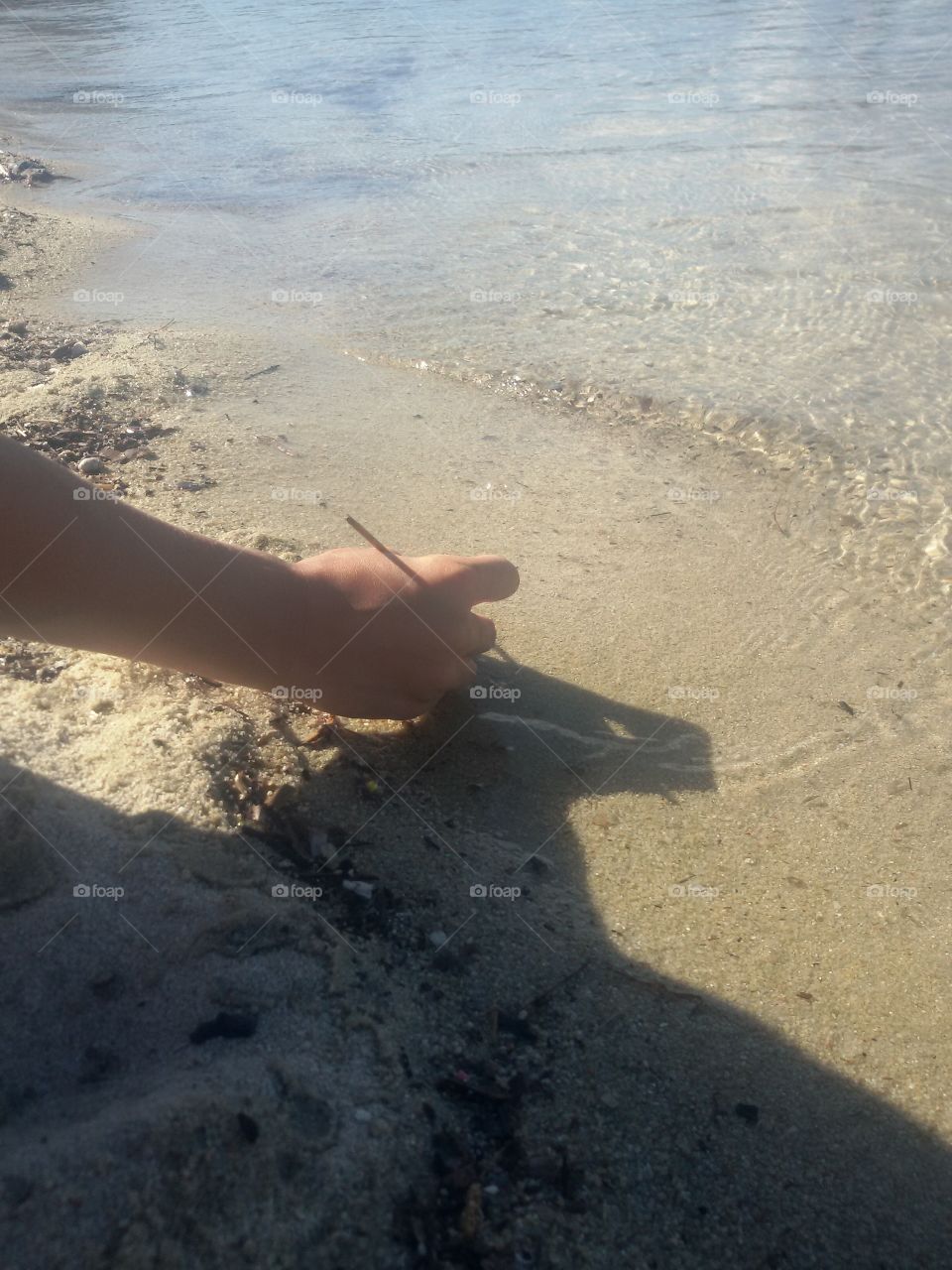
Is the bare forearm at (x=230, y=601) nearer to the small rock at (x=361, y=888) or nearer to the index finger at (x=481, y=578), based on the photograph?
the index finger at (x=481, y=578)

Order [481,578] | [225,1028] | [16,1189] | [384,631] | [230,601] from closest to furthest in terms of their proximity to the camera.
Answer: [16,1189] < [225,1028] < [230,601] < [384,631] < [481,578]

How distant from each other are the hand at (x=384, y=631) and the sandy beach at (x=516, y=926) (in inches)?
4.8

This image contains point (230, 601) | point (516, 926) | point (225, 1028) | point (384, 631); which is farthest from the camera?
point (384, 631)

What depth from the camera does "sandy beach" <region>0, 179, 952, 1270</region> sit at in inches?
57.4

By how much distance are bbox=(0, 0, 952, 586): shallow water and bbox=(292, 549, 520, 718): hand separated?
151 cm

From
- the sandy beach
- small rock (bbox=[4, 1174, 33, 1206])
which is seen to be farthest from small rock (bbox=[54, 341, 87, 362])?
small rock (bbox=[4, 1174, 33, 1206])

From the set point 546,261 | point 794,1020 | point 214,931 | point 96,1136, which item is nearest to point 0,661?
point 214,931

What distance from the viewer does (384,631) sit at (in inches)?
94.8

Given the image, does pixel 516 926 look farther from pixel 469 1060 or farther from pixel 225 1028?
pixel 225 1028

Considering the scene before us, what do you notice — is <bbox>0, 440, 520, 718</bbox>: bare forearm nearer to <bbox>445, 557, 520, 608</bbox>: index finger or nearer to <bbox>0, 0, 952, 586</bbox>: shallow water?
<bbox>445, 557, 520, 608</bbox>: index finger

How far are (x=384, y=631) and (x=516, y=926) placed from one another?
A: 0.74 metres

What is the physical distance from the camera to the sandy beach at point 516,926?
4.79 feet

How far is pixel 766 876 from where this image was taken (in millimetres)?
2209

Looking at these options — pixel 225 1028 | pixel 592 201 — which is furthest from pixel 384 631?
pixel 592 201
